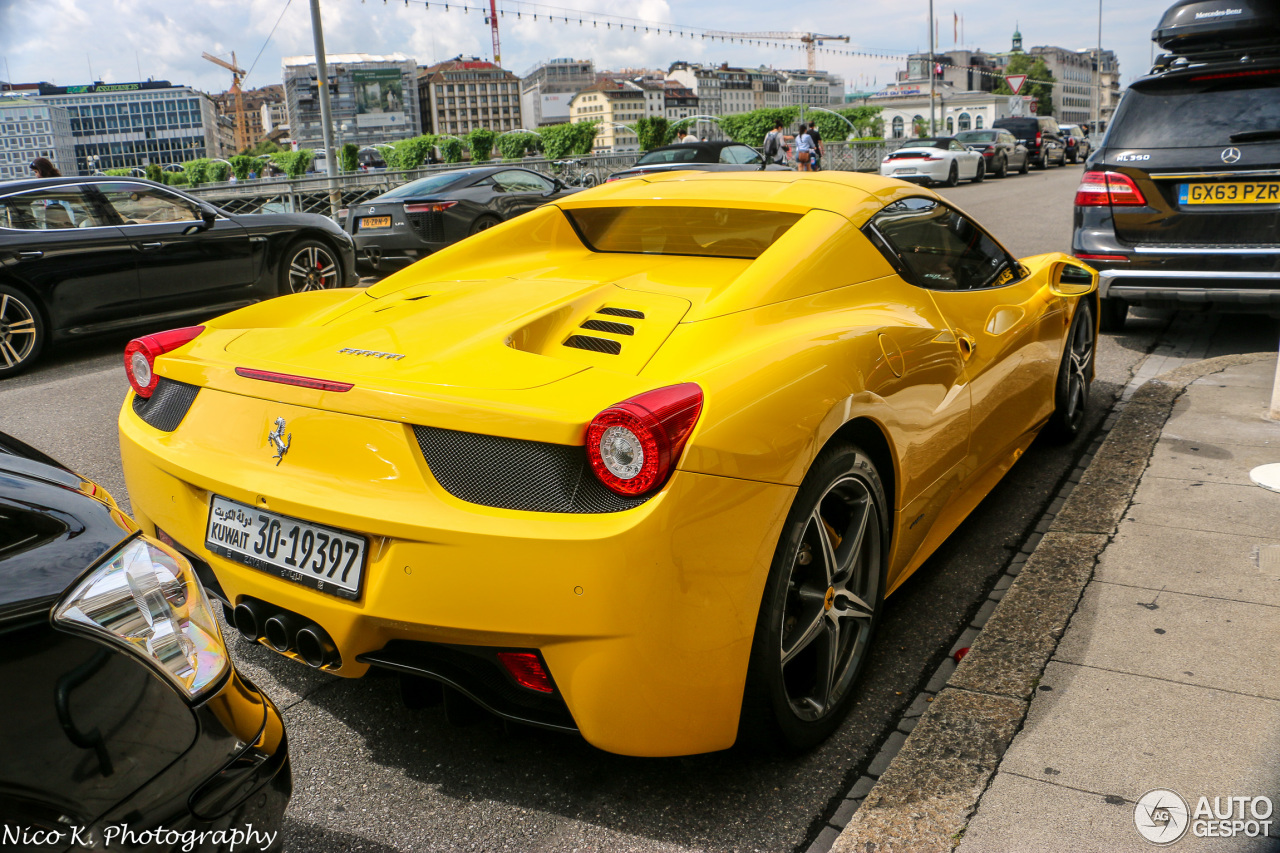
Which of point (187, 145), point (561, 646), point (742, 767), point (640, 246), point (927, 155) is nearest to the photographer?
point (561, 646)

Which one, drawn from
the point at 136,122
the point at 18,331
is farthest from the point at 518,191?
the point at 136,122

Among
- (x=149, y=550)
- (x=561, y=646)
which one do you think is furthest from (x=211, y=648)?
(x=561, y=646)

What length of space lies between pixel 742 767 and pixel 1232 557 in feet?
6.72

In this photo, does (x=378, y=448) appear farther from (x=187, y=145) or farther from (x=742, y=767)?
(x=187, y=145)

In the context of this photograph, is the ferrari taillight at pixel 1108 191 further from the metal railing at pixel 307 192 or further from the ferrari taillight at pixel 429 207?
the metal railing at pixel 307 192

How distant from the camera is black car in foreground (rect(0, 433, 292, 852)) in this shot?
3.98ft

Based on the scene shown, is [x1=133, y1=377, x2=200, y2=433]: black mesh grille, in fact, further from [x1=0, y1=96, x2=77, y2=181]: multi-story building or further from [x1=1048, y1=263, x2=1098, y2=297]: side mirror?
[x1=0, y1=96, x2=77, y2=181]: multi-story building

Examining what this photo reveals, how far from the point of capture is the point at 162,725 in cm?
138

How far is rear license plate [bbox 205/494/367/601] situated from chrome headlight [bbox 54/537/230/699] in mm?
520

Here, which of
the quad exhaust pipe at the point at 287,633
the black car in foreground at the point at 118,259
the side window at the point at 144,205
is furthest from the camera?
the side window at the point at 144,205

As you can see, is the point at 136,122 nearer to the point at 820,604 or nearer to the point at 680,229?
the point at 680,229

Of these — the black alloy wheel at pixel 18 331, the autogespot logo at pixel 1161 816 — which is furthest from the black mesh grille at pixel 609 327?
the black alloy wheel at pixel 18 331

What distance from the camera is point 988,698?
2.65 meters

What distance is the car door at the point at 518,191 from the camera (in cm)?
1337
